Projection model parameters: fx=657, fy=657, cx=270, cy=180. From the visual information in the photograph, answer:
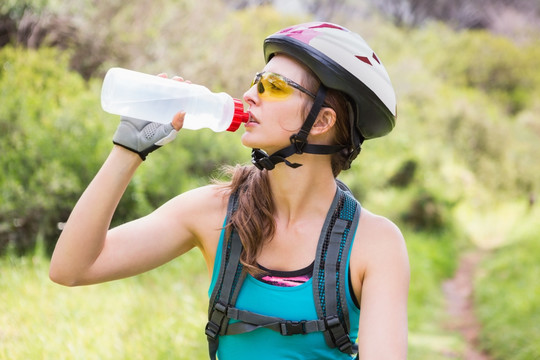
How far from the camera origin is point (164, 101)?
8.30ft

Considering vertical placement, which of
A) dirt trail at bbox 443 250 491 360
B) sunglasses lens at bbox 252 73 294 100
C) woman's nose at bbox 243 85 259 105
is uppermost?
sunglasses lens at bbox 252 73 294 100

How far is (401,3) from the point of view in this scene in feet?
147

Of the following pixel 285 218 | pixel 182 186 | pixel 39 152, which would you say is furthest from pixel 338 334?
pixel 182 186

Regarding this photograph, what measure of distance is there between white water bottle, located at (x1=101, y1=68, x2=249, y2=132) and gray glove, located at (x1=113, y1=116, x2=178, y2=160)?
0.19 feet

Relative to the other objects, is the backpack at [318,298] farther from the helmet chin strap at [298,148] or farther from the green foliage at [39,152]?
the green foliage at [39,152]

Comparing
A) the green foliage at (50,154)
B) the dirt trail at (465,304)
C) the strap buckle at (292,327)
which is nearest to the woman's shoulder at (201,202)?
the strap buckle at (292,327)

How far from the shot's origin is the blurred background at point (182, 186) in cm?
525

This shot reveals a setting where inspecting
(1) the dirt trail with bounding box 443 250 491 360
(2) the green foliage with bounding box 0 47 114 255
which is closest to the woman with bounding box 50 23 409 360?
(2) the green foliage with bounding box 0 47 114 255

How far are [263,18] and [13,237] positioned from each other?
14.0 metres

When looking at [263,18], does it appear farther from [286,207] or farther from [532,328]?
[286,207]

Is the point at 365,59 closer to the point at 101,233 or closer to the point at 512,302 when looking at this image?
→ the point at 101,233

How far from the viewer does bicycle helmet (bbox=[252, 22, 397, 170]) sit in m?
2.54

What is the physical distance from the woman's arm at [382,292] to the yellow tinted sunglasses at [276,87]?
23.1 inches

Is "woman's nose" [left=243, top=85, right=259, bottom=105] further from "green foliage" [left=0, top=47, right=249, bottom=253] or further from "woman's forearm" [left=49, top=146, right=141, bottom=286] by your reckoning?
"green foliage" [left=0, top=47, right=249, bottom=253]
